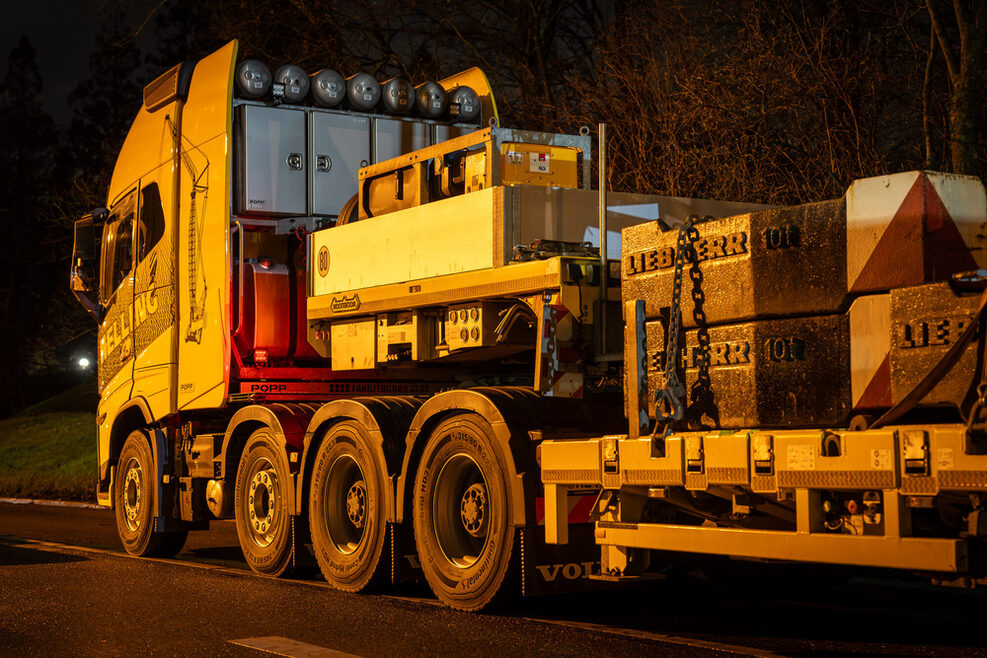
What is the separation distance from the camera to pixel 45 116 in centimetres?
5756

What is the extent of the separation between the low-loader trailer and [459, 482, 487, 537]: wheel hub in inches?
0.9

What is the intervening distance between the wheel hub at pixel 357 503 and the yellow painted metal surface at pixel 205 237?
Result: 2.37 meters

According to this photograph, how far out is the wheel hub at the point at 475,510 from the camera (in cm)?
846

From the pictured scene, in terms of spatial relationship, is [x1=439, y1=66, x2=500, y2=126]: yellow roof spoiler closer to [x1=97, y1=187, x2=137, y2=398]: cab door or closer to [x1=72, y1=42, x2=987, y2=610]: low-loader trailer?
[x1=72, y1=42, x2=987, y2=610]: low-loader trailer

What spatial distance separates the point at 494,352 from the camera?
31.3 ft

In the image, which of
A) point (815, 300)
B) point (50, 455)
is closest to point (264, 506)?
point (815, 300)

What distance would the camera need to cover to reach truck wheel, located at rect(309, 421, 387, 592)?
930 centimetres

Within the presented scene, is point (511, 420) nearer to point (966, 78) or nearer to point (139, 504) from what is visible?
point (139, 504)

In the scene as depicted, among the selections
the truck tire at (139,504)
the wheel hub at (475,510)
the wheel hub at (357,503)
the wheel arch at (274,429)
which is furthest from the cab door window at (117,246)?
the wheel hub at (475,510)

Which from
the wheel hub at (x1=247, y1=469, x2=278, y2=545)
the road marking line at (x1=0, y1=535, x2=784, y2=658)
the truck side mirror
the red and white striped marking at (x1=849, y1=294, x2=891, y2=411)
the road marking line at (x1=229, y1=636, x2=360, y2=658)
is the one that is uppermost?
the truck side mirror

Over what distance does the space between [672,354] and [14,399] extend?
174ft

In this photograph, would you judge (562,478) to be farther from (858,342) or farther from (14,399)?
(14,399)

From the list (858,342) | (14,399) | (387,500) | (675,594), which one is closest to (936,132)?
(675,594)

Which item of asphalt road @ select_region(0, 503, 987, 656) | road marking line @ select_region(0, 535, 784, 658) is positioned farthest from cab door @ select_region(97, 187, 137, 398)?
asphalt road @ select_region(0, 503, 987, 656)
